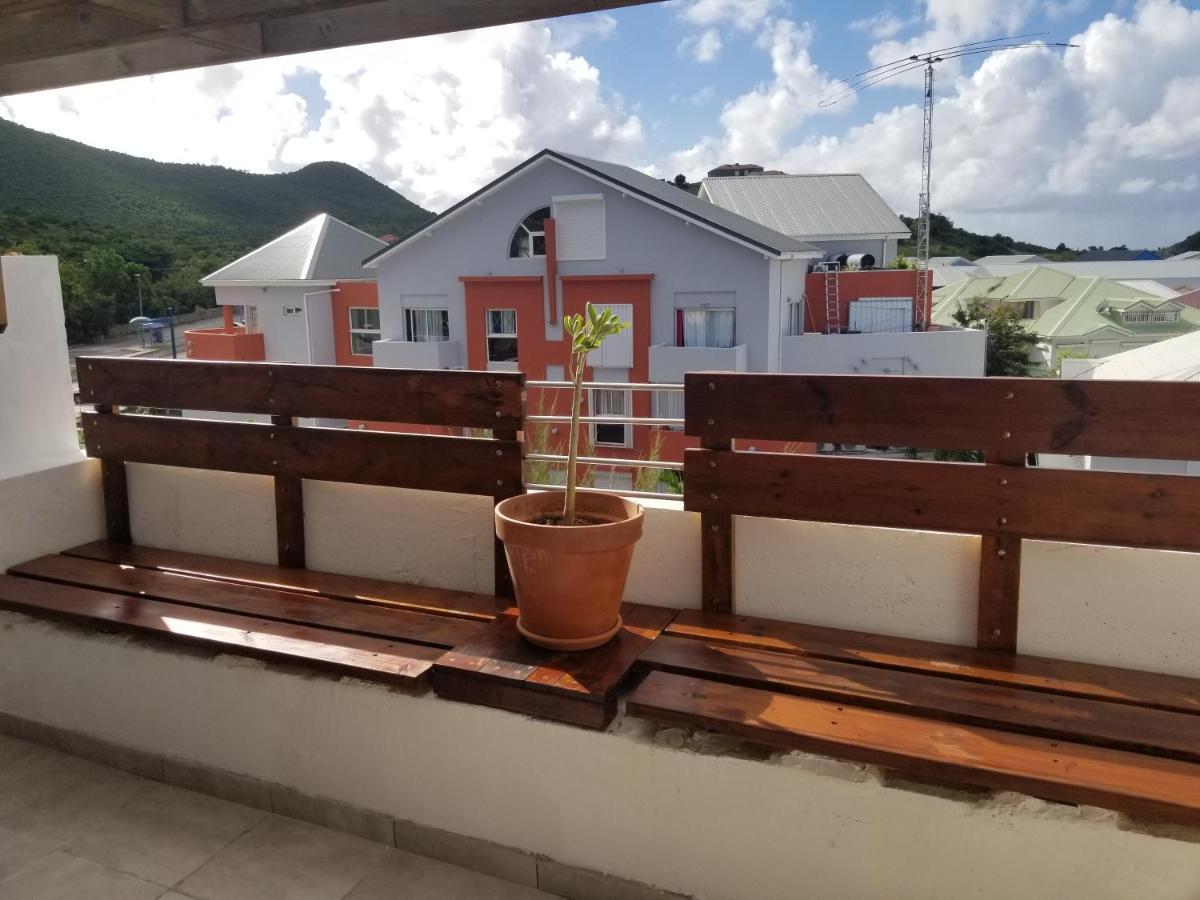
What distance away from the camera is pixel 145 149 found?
110ft

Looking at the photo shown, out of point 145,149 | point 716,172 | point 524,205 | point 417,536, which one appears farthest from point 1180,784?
point 145,149

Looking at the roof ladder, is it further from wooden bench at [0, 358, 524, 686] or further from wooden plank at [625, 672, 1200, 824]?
wooden plank at [625, 672, 1200, 824]

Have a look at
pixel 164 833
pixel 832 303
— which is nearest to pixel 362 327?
pixel 832 303

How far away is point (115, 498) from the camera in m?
3.23

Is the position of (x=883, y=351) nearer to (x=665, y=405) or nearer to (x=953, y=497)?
(x=665, y=405)

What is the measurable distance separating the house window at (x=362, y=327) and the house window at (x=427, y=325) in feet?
6.99

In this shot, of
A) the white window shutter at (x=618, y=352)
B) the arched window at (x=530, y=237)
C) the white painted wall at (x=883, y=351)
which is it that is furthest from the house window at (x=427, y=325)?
the white painted wall at (x=883, y=351)

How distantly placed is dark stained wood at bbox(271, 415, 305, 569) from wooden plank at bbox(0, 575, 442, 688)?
437 millimetres

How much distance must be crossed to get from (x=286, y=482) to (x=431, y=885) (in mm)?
1397

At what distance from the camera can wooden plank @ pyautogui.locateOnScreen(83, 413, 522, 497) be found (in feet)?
8.39

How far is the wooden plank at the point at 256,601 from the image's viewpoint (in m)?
2.33

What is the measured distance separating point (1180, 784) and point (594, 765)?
110 centimetres

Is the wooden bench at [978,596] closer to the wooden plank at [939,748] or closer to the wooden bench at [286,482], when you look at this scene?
the wooden plank at [939,748]

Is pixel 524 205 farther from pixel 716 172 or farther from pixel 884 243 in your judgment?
pixel 716 172
